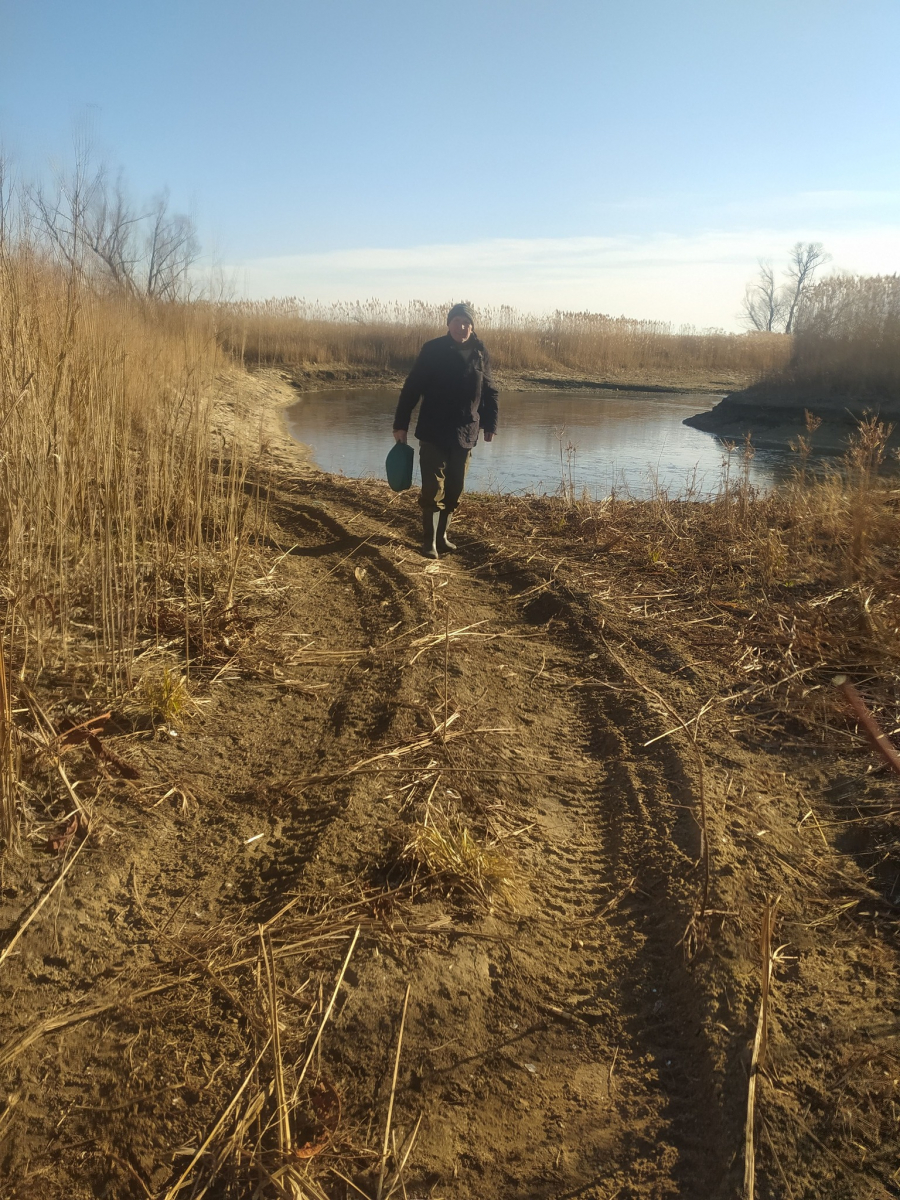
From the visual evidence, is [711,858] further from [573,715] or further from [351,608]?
[351,608]

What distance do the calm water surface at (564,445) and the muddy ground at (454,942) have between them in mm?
4726

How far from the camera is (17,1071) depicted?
6.00ft

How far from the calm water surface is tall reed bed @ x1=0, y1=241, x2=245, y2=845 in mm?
3956

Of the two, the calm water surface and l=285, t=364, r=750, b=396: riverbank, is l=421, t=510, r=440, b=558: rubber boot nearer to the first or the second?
the calm water surface

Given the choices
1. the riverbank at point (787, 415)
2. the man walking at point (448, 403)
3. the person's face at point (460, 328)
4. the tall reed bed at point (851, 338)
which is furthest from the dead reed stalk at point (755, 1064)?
the tall reed bed at point (851, 338)

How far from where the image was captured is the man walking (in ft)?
19.1

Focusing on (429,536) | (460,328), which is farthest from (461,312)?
(429,536)

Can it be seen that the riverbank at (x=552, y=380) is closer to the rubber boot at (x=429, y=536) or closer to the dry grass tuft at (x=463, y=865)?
the rubber boot at (x=429, y=536)

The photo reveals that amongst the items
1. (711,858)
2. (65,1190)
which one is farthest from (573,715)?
(65,1190)

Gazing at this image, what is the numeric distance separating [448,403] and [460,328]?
1.71 feet

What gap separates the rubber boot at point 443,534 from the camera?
20.5ft

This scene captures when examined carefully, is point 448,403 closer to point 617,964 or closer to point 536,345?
point 617,964

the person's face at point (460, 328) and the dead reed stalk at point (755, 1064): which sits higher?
the person's face at point (460, 328)

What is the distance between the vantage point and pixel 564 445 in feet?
51.5
